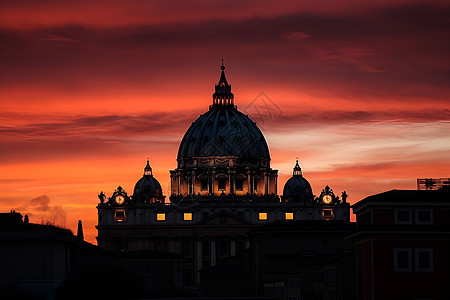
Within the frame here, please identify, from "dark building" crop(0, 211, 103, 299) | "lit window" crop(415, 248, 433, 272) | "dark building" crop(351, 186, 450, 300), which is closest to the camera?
"dark building" crop(351, 186, 450, 300)

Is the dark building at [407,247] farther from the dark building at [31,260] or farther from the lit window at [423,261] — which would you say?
the dark building at [31,260]

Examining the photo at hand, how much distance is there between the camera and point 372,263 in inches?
3430

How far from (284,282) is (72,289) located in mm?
24908

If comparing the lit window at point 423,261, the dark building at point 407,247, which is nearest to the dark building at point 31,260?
the dark building at point 407,247

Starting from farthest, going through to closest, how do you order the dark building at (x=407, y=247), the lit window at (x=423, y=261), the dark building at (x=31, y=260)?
the dark building at (x=31, y=260)
the lit window at (x=423, y=261)
the dark building at (x=407, y=247)

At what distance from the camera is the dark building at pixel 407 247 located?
286 feet

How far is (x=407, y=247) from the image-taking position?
87438 millimetres

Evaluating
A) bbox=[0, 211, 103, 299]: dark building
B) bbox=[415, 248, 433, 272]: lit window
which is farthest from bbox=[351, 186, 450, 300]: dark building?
bbox=[0, 211, 103, 299]: dark building

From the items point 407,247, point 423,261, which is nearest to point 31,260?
point 407,247

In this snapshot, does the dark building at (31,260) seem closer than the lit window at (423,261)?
No

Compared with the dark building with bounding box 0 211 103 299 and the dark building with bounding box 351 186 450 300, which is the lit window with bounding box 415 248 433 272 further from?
the dark building with bounding box 0 211 103 299

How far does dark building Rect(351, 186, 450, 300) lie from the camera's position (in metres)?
87.1

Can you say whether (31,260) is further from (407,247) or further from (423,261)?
(423,261)

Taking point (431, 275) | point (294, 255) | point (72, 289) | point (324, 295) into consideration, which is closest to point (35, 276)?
point (72, 289)
